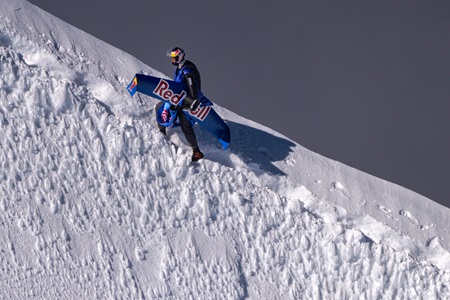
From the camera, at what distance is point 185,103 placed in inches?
428

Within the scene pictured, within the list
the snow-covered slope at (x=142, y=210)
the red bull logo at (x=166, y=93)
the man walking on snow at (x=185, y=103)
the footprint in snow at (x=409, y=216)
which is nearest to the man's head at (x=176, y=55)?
the man walking on snow at (x=185, y=103)

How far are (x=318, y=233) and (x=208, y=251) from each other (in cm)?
91

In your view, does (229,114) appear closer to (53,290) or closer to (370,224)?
(370,224)

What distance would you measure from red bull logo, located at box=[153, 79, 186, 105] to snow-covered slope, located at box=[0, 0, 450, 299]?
1.39 feet

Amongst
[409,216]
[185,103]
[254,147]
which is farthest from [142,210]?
[409,216]

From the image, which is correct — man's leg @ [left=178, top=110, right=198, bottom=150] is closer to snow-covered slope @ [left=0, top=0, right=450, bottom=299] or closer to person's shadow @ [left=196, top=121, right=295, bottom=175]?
snow-covered slope @ [left=0, top=0, right=450, bottom=299]

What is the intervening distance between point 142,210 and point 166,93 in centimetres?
97

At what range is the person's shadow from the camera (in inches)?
452

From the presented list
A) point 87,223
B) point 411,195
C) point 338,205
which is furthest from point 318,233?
point 87,223

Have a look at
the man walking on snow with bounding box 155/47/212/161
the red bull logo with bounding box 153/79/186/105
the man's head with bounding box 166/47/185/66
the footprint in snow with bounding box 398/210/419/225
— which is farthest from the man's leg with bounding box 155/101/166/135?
the footprint in snow with bounding box 398/210/419/225

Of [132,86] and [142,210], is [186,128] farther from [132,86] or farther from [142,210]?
[142,210]

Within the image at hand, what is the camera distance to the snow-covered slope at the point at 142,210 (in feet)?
35.6

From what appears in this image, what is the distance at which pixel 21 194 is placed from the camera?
35.5 feet

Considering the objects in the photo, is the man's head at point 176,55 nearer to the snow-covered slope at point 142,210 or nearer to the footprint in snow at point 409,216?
the snow-covered slope at point 142,210
